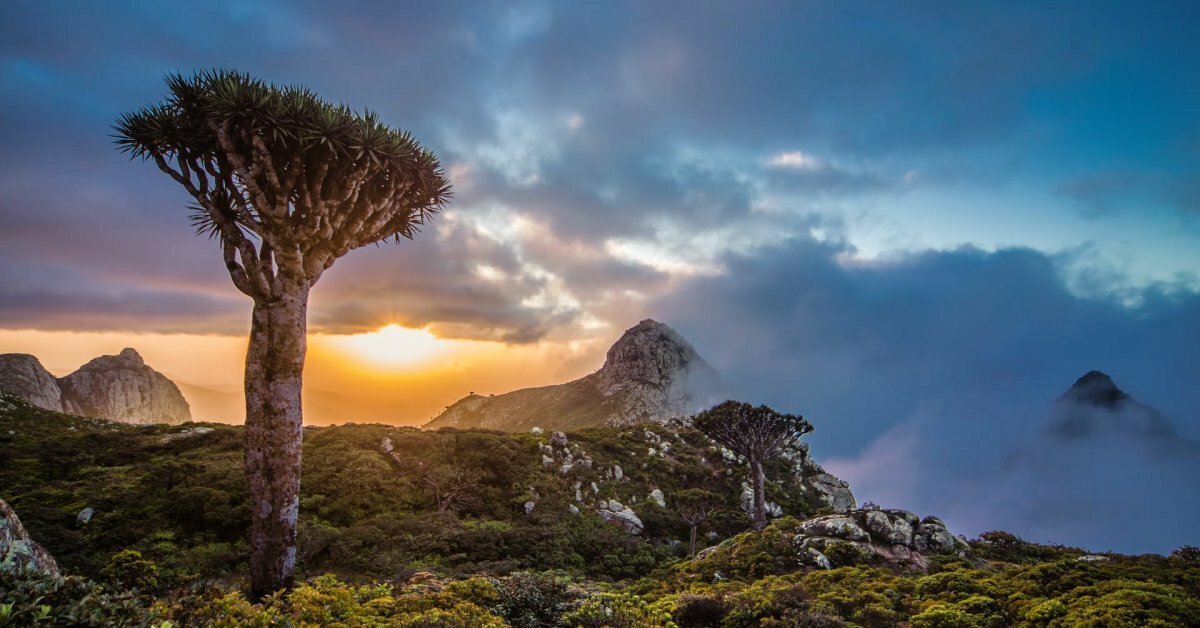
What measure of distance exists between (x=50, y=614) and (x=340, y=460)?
2660 centimetres

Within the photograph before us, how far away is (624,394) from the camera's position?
11994cm

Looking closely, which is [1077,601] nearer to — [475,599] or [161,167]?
[475,599]

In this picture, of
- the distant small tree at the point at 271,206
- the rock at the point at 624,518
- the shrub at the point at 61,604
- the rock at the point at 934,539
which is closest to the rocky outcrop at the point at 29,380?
the rock at the point at 624,518

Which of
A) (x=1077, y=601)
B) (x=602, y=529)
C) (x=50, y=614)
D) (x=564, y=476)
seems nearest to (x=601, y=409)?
(x=564, y=476)

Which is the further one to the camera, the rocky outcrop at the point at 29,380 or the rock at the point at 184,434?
the rocky outcrop at the point at 29,380

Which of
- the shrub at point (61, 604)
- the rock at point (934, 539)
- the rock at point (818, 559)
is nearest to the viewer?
the shrub at point (61, 604)

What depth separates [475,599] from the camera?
10.2 meters

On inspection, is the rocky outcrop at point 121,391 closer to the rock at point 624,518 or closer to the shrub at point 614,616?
the rock at point 624,518

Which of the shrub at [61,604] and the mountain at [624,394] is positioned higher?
the mountain at [624,394]

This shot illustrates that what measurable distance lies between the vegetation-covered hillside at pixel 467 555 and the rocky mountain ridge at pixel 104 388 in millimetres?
55603

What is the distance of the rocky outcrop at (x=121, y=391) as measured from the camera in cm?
9444

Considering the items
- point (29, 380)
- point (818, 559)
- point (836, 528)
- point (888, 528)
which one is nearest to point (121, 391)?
point (29, 380)

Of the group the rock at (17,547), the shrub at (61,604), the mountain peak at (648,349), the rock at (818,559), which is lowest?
the rock at (818,559)

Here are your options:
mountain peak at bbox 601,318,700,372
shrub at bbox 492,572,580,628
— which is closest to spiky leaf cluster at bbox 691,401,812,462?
shrub at bbox 492,572,580,628
